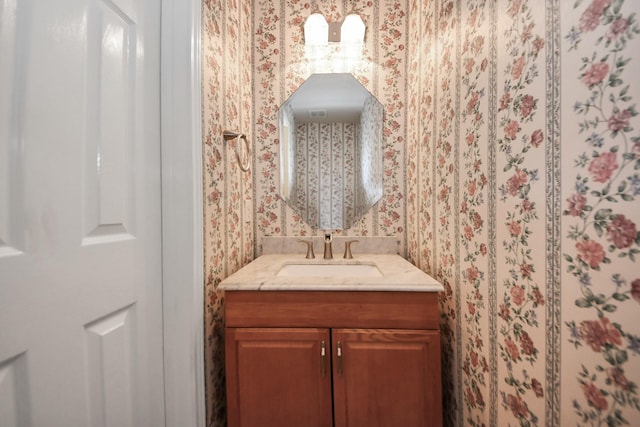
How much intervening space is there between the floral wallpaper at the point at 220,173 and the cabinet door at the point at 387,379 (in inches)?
17.8

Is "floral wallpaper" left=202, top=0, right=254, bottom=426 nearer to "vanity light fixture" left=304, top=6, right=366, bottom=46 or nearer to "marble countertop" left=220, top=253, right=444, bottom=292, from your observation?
"marble countertop" left=220, top=253, right=444, bottom=292

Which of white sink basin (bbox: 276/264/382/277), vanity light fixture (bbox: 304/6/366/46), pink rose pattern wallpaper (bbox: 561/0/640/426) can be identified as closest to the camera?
pink rose pattern wallpaper (bbox: 561/0/640/426)

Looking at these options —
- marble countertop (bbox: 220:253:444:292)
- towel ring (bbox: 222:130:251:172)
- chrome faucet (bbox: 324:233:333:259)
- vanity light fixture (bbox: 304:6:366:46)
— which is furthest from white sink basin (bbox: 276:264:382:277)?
vanity light fixture (bbox: 304:6:366:46)

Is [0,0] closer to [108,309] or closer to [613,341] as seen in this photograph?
[108,309]

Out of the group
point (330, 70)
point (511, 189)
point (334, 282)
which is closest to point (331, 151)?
point (330, 70)

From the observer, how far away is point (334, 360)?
0.79m

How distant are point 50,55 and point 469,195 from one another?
1.08 metres

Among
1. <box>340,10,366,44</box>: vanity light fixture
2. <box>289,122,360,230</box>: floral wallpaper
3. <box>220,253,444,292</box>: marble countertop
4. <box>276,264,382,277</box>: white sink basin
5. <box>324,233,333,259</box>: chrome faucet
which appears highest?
<box>340,10,366,44</box>: vanity light fixture

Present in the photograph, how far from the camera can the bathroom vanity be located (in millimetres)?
782

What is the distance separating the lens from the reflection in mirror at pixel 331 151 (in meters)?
1.31

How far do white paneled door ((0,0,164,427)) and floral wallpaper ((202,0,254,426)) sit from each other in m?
0.15

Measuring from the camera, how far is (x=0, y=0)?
1.33ft

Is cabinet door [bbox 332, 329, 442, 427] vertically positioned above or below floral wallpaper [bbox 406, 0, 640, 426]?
below

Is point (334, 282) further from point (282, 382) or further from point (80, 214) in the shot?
point (80, 214)
